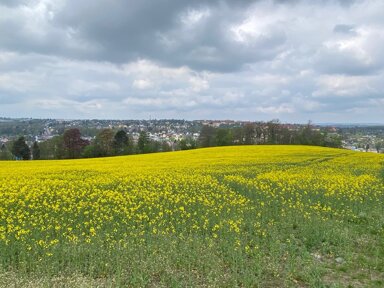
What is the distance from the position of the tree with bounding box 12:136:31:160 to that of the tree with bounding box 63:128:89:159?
837 cm

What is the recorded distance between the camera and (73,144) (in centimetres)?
7450

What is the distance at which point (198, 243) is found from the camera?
29.8ft

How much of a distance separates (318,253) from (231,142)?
7058 centimetres

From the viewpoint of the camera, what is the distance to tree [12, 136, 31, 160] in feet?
246

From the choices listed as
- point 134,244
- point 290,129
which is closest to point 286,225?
point 134,244

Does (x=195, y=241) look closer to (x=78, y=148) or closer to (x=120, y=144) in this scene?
(x=78, y=148)

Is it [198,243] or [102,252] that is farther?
[198,243]

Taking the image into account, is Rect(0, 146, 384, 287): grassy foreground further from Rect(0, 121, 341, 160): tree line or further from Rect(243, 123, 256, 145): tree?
Rect(243, 123, 256, 145): tree

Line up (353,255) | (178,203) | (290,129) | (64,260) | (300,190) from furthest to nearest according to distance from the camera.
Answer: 1. (290,129)
2. (300,190)
3. (178,203)
4. (353,255)
5. (64,260)

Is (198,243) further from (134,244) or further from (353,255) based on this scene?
(353,255)

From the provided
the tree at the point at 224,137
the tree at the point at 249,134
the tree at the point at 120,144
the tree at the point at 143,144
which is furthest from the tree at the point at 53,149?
the tree at the point at 249,134

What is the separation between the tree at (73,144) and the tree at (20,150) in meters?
8.37

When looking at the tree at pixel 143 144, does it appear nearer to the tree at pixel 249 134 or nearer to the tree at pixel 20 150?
the tree at pixel 249 134

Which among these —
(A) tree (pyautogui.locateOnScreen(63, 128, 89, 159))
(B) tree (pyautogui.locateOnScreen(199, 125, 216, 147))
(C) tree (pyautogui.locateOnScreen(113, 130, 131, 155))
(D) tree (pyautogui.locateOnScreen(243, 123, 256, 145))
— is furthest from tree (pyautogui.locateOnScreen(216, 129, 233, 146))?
(A) tree (pyautogui.locateOnScreen(63, 128, 89, 159))
